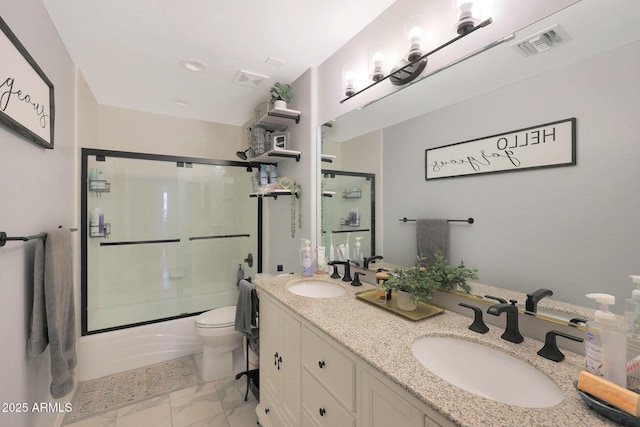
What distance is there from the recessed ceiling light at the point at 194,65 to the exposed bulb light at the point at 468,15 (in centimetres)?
173

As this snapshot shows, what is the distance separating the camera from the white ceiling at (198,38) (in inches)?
56.3

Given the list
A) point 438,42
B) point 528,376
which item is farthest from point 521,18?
point 528,376

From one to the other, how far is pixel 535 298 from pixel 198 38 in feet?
7.26

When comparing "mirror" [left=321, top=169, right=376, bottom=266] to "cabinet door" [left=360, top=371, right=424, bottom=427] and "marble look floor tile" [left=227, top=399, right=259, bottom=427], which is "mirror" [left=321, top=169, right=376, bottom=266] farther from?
"marble look floor tile" [left=227, top=399, right=259, bottom=427]

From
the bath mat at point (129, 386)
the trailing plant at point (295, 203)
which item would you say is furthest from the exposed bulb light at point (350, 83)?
the bath mat at point (129, 386)

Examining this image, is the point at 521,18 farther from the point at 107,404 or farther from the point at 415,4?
the point at 107,404

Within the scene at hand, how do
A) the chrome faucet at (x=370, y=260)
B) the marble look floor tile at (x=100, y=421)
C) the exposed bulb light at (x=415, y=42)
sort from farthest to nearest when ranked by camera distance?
the marble look floor tile at (x=100, y=421)
the chrome faucet at (x=370, y=260)
the exposed bulb light at (x=415, y=42)

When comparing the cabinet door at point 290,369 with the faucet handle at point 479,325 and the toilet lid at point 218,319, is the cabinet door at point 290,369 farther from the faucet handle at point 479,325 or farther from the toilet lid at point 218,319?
the toilet lid at point 218,319

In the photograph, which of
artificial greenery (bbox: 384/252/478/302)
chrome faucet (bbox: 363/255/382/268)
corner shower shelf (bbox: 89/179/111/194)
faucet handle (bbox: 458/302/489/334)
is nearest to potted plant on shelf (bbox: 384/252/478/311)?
artificial greenery (bbox: 384/252/478/302)

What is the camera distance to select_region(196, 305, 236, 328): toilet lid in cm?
219

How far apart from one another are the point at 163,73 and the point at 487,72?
2246 millimetres

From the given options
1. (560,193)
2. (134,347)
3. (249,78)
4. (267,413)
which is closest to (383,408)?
(560,193)

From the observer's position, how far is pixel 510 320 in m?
0.93

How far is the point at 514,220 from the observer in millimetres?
984
